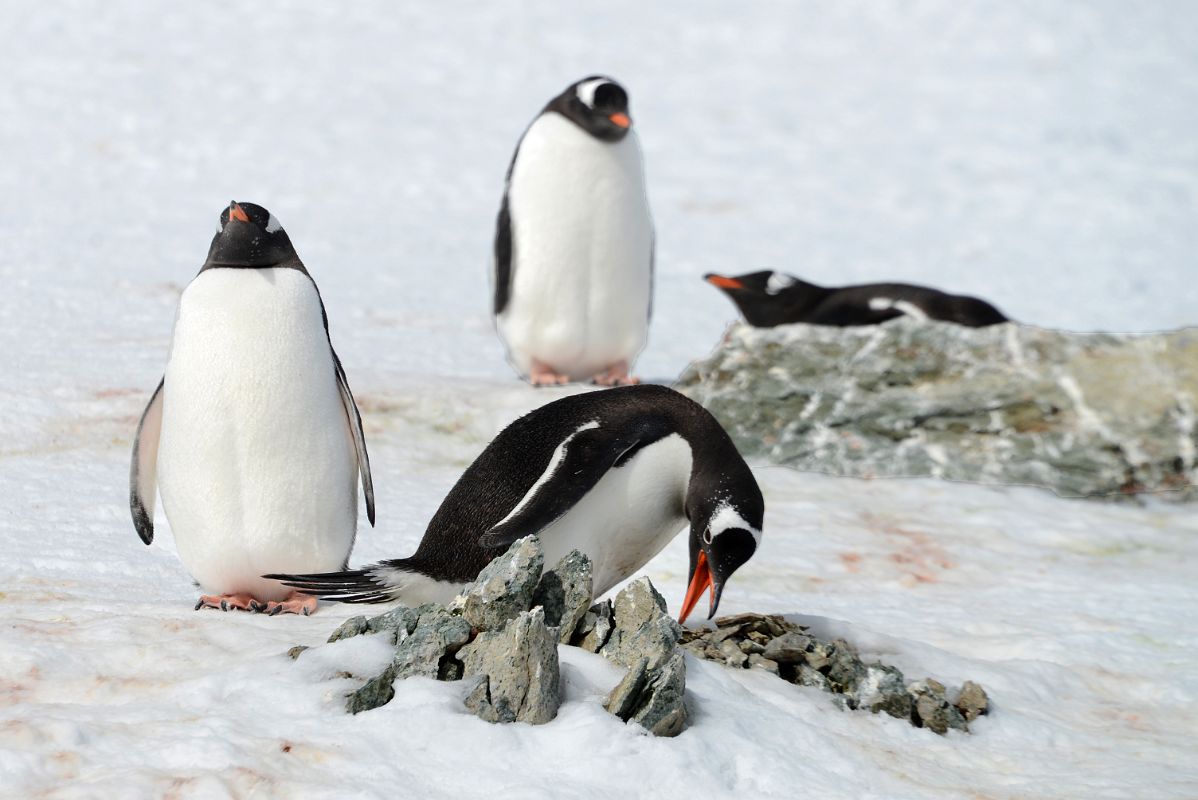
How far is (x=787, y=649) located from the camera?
3260 millimetres

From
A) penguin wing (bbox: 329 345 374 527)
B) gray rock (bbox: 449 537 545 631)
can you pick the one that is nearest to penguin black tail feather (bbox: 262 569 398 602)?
penguin wing (bbox: 329 345 374 527)

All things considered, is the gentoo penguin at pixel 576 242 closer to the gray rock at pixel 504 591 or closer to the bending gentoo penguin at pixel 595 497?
the bending gentoo penguin at pixel 595 497

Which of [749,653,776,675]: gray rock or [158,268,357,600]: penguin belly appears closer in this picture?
[749,653,776,675]: gray rock

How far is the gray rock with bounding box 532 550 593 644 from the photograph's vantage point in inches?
117

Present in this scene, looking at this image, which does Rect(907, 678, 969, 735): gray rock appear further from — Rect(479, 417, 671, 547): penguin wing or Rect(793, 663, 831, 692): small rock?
Rect(479, 417, 671, 547): penguin wing

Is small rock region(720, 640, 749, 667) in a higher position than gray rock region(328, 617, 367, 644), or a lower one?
lower

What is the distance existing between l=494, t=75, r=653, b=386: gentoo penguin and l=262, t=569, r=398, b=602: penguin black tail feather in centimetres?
299

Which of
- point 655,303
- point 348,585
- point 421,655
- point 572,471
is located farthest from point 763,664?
point 655,303

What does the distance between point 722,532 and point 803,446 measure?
2.58 metres

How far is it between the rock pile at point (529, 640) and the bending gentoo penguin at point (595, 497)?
381mm

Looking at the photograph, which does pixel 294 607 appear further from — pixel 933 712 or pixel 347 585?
pixel 933 712

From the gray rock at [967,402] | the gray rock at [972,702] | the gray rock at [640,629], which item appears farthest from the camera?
the gray rock at [967,402]

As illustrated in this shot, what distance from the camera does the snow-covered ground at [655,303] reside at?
8.74 ft

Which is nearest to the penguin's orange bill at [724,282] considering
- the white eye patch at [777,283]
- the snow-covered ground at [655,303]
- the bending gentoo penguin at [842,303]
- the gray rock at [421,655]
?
the bending gentoo penguin at [842,303]
